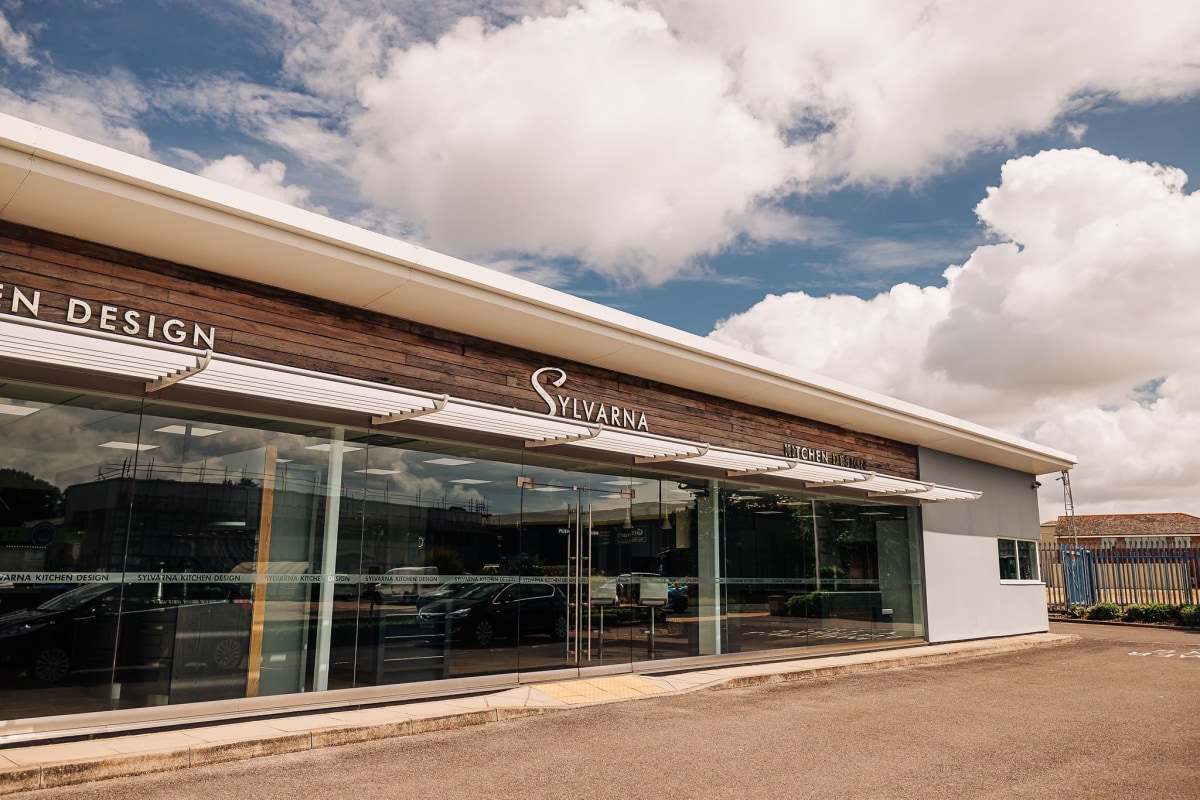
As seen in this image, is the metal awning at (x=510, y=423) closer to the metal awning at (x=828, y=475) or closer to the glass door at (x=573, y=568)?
the glass door at (x=573, y=568)

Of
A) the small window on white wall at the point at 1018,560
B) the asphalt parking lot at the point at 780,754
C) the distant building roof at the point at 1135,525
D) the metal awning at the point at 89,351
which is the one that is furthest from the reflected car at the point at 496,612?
the distant building roof at the point at 1135,525

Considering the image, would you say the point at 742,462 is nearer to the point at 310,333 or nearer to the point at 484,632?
the point at 484,632

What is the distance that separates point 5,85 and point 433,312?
470cm

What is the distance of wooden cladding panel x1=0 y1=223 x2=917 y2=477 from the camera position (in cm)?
736

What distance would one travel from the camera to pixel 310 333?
29.5 ft

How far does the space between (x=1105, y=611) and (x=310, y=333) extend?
2505 cm

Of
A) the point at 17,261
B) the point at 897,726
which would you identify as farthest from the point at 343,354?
the point at 897,726

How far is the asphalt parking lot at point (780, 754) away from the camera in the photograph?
623 cm

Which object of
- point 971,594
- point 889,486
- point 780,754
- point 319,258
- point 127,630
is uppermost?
point 319,258

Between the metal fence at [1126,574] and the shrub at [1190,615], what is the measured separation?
3.10 meters

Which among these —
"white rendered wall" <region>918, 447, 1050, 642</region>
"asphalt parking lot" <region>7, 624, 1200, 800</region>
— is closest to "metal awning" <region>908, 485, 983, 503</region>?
"white rendered wall" <region>918, 447, 1050, 642</region>

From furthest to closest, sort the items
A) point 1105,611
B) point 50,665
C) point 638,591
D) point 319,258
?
point 1105,611
point 638,591
point 319,258
point 50,665

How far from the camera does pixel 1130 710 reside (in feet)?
32.4

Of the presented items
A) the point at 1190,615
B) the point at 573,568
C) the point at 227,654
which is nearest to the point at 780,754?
the point at 573,568
